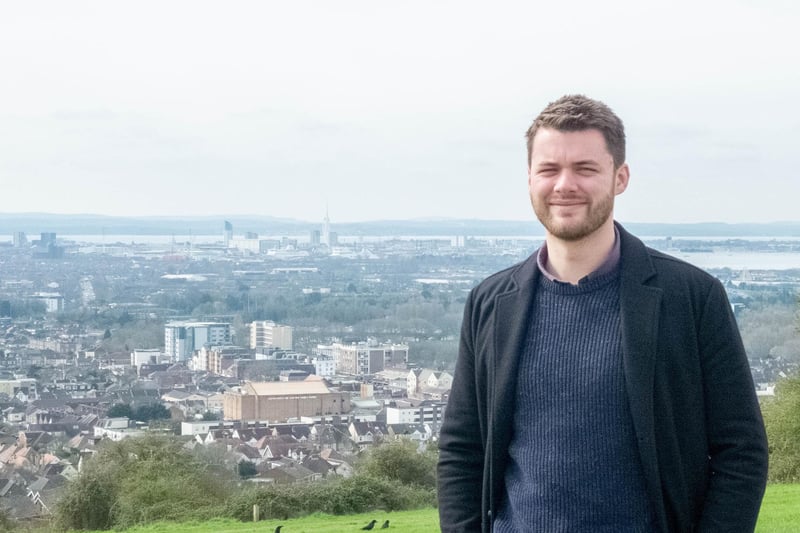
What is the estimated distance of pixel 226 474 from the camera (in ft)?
62.7

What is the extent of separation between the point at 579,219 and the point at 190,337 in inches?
1659

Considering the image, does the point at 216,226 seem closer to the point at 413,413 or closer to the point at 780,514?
the point at 413,413

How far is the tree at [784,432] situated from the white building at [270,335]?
28018 millimetres

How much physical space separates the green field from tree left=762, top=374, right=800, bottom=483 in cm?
500

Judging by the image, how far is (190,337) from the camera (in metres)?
43.4

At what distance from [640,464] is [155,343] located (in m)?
41.5

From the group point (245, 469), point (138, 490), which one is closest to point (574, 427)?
point (138, 490)

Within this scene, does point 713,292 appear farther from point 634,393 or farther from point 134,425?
point 134,425

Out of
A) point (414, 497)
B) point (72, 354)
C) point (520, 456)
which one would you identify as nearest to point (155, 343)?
point (72, 354)

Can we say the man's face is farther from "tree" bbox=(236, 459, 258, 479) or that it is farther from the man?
"tree" bbox=(236, 459, 258, 479)

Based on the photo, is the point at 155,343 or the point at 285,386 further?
the point at 155,343

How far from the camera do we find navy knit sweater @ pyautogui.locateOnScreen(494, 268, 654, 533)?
2.24m

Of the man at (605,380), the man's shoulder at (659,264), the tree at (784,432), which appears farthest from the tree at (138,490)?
the man's shoulder at (659,264)

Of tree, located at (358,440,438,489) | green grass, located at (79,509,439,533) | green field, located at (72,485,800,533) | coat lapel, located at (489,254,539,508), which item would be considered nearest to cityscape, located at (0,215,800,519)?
tree, located at (358,440,438,489)
